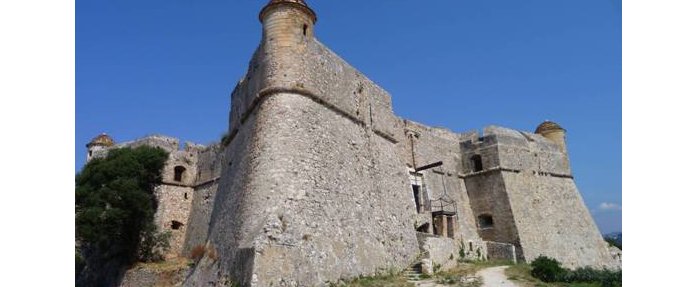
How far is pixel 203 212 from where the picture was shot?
21.9 meters

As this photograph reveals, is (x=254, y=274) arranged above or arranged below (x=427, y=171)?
below

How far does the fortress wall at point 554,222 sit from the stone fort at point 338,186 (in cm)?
7

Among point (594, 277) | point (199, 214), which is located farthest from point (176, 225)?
point (594, 277)

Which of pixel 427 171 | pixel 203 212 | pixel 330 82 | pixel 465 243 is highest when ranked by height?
pixel 330 82

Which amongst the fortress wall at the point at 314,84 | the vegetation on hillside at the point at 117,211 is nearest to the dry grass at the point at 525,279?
the fortress wall at the point at 314,84

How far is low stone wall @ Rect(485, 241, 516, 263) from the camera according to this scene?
64.8 feet

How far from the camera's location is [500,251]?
20.2 meters

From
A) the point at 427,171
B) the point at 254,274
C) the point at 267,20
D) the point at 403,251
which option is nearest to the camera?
the point at 254,274

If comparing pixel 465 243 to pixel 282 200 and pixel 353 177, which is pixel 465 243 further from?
pixel 282 200

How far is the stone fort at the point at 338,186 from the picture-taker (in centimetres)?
1191

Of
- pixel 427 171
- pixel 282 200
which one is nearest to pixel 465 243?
pixel 427 171

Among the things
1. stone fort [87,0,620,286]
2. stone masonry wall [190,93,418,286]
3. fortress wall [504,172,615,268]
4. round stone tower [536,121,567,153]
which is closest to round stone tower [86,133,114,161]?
stone fort [87,0,620,286]

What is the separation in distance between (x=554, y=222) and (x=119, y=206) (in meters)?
19.5

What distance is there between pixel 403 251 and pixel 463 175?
9.74 metres
